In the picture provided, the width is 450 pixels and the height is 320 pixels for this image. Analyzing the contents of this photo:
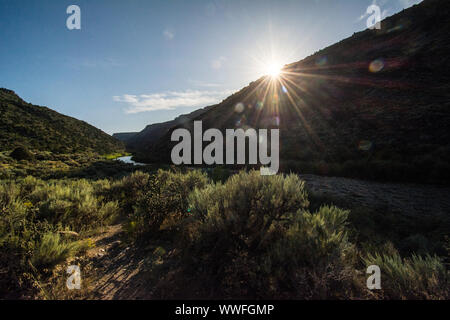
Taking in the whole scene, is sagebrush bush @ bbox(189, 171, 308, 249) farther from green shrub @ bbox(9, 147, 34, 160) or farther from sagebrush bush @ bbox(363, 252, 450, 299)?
green shrub @ bbox(9, 147, 34, 160)

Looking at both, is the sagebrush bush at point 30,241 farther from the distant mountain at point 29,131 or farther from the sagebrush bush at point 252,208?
the distant mountain at point 29,131

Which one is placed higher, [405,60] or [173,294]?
[405,60]

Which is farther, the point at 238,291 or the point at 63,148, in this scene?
the point at 63,148

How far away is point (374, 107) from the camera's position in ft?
53.2

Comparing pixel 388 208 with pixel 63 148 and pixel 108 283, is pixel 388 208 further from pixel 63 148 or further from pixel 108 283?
pixel 63 148

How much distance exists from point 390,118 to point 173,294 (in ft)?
61.9

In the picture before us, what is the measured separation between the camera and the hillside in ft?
35.5

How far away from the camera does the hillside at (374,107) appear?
35.5 feet
